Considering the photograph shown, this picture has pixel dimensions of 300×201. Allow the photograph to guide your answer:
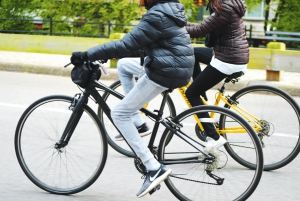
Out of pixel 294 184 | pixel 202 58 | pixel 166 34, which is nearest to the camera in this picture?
pixel 166 34

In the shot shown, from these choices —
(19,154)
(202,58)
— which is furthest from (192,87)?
(19,154)

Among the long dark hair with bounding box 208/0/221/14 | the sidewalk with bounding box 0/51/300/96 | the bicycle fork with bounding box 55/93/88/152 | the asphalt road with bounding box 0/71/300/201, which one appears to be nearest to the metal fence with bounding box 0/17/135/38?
the sidewalk with bounding box 0/51/300/96

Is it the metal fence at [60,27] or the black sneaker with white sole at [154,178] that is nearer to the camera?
the black sneaker with white sole at [154,178]

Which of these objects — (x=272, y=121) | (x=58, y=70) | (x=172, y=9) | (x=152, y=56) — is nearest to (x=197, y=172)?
(x=152, y=56)

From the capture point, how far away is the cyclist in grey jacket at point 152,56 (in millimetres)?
4805

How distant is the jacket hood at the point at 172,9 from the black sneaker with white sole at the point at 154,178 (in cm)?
109

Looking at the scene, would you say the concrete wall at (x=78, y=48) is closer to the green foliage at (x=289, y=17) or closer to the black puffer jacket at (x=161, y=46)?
the green foliage at (x=289, y=17)

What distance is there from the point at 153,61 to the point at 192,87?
1.24m

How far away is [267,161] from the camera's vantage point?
21.1 feet

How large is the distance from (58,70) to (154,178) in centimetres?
856

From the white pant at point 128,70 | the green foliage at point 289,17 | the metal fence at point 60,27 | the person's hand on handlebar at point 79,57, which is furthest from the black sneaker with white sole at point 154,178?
the green foliage at point 289,17

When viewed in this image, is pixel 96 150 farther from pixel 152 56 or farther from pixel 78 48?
pixel 78 48

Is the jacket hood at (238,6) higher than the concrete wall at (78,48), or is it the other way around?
the jacket hood at (238,6)

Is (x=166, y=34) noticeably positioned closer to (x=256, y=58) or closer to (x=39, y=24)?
(x=256, y=58)
